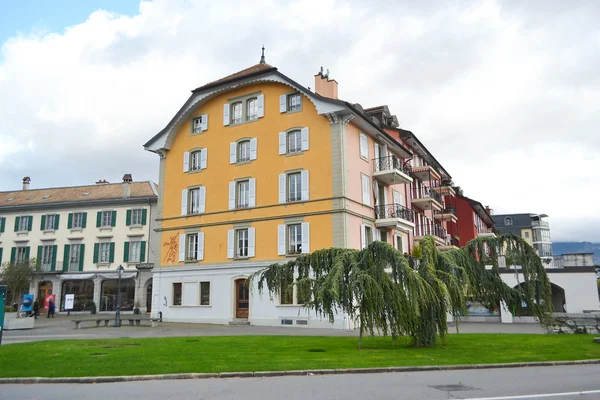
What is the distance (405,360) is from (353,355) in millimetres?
1569

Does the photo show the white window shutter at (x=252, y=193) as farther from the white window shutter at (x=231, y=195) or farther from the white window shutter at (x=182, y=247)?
the white window shutter at (x=182, y=247)

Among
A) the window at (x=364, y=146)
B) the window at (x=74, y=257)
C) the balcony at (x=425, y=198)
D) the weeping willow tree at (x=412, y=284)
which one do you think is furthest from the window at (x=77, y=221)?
the weeping willow tree at (x=412, y=284)

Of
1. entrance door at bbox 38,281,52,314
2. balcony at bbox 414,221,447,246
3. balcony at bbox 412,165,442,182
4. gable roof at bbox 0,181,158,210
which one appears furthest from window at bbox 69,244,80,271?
balcony at bbox 412,165,442,182

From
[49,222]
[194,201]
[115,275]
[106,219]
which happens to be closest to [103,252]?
[115,275]

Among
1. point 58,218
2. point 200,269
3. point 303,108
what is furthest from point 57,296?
point 303,108

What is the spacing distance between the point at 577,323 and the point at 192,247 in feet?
67.8

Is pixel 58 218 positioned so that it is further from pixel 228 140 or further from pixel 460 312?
pixel 460 312

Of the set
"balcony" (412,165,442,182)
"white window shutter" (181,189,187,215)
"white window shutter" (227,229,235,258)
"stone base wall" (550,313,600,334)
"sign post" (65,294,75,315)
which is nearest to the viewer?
"stone base wall" (550,313,600,334)

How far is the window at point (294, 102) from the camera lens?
28.2 m

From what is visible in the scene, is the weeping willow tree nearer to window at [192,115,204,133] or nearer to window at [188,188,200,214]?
window at [188,188,200,214]

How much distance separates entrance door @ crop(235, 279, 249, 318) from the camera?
27902 mm

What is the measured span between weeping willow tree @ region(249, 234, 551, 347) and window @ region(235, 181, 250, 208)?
13.1 meters

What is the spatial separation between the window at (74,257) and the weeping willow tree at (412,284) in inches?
1274

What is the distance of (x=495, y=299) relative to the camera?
55.2ft
